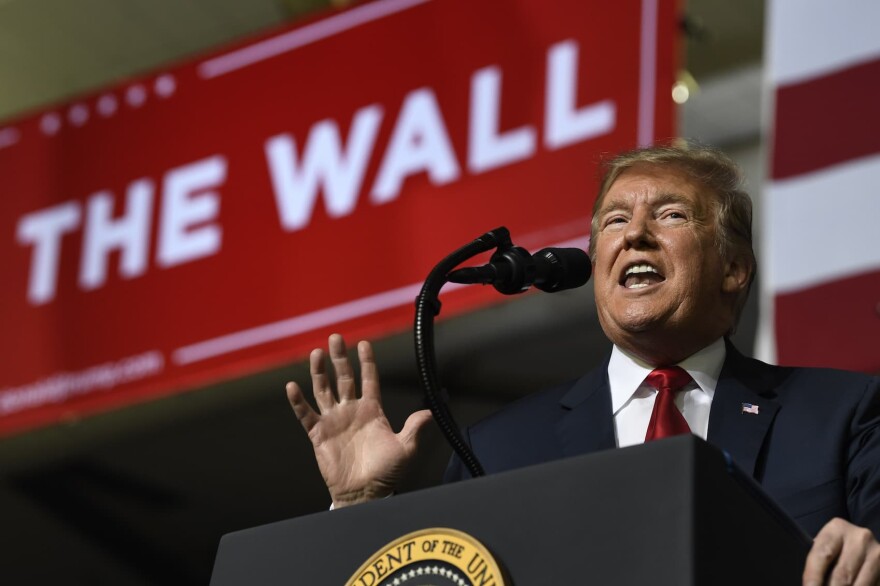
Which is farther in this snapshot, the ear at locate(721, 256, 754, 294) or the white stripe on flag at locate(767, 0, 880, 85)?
the white stripe on flag at locate(767, 0, 880, 85)

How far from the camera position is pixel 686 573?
0.84m

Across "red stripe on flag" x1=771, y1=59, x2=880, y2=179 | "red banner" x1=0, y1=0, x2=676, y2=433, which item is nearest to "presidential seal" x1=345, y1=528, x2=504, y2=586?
"red stripe on flag" x1=771, y1=59, x2=880, y2=179

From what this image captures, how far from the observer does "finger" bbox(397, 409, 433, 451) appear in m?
1.29

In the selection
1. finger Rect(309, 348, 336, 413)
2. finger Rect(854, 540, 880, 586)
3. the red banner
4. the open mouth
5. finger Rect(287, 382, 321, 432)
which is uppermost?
the red banner

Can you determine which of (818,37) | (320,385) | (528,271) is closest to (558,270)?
(528,271)

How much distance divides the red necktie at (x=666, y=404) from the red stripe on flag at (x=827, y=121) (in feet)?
4.73

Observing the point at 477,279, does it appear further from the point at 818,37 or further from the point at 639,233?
the point at 818,37

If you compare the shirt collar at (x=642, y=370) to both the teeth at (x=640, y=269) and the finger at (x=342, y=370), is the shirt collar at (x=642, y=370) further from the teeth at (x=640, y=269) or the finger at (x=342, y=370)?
the finger at (x=342, y=370)

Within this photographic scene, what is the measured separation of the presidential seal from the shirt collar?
1.67ft

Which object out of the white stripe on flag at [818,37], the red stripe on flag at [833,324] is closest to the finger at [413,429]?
the red stripe on flag at [833,324]

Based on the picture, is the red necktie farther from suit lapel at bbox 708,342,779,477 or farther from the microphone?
the microphone

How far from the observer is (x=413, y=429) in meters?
1.30

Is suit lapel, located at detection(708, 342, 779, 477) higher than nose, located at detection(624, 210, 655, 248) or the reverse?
the reverse

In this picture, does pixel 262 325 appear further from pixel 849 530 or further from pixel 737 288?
pixel 849 530
